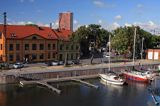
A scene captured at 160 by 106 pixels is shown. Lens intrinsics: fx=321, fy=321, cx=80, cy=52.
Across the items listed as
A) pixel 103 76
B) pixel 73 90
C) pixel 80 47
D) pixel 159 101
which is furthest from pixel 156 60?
pixel 159 101

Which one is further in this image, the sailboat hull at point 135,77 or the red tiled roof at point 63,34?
the red tiled roof at point 63,34

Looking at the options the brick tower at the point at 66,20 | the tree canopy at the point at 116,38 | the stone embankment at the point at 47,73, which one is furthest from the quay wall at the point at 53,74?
the brick tower at the point at 66,20

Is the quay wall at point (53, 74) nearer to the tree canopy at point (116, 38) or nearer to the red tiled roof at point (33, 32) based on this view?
the tree canopy at point (116, 38)

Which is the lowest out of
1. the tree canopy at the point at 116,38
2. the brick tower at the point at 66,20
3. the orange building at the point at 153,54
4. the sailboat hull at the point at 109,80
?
the sailboat hull at the point at 109,80

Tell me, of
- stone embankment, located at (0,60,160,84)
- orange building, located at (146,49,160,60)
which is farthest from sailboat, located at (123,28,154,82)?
orange building, located at (146,49,160,60)

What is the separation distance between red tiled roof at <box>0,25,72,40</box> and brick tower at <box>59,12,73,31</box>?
24.6m

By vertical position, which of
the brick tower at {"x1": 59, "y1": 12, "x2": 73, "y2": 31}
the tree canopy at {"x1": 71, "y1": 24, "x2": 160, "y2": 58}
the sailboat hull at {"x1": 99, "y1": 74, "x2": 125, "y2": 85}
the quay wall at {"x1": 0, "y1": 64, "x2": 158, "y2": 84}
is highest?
the brick tower at {"x1": 59, "y1": 12, "x2": 73, "y2": 31}

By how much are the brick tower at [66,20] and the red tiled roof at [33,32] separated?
24.6 m

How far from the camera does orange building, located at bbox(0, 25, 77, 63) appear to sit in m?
88.9

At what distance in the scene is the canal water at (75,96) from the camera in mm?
54406

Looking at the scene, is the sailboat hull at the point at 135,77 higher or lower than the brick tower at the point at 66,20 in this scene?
lower

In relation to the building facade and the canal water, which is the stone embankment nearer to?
the canal water

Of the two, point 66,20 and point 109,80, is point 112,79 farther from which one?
point 66,20

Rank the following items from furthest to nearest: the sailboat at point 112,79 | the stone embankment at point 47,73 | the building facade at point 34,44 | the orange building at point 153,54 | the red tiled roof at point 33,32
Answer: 1. the orange building at point 153,54
2. the red tiled roof at point 33,32
3. the building facade at point 34,44
4. the sailboat at point 112,79
5. the stone embankment at point 47,73
